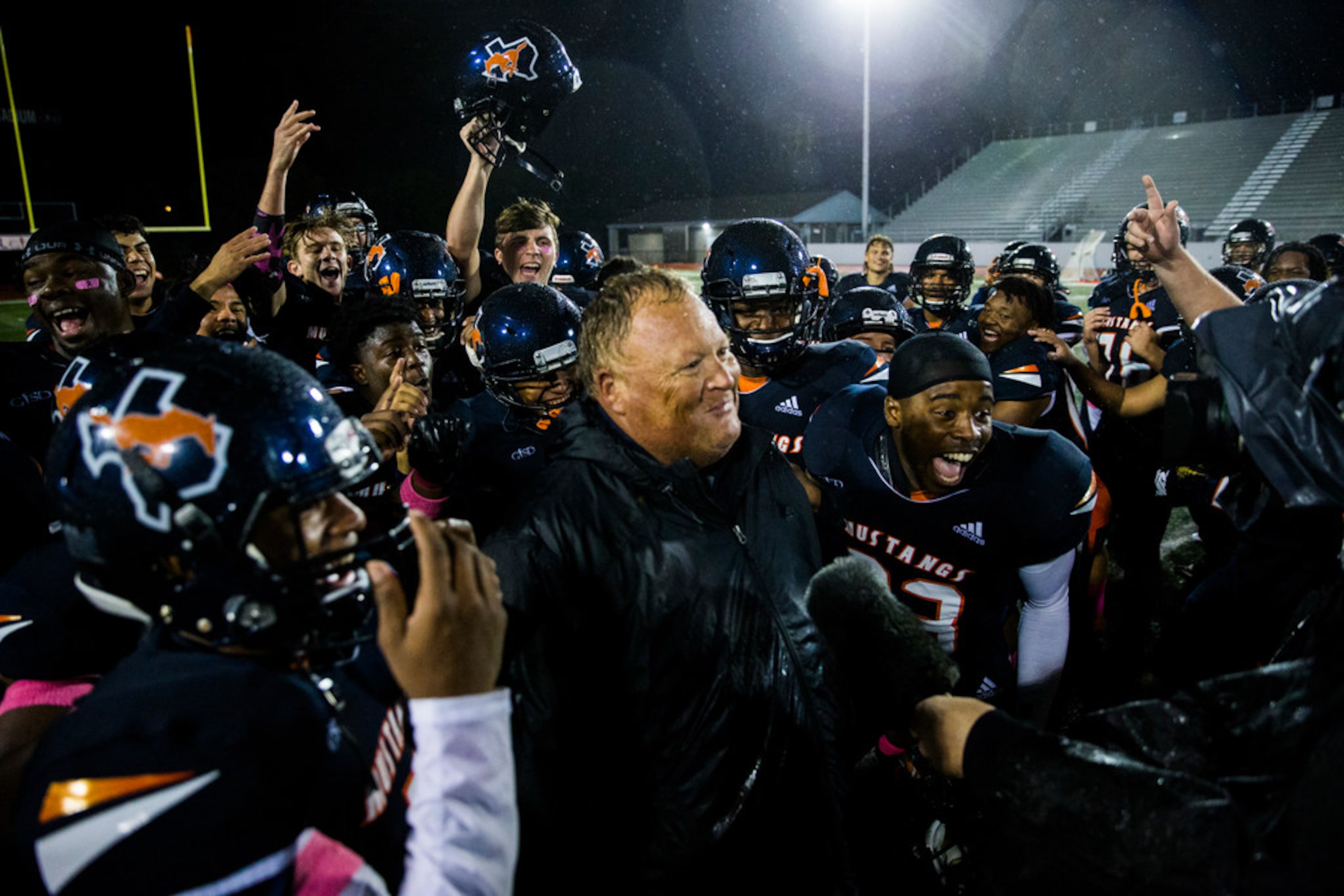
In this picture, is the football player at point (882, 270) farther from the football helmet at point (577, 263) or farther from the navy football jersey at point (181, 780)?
the navy football jersey at point (181, 780)

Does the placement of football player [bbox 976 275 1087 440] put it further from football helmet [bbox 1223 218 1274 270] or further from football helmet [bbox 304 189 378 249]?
football helmet [bbox 1223 218 1274 270]

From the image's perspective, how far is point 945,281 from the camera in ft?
20.9

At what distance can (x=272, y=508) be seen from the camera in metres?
1.38

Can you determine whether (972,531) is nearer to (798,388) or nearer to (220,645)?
(798,388)

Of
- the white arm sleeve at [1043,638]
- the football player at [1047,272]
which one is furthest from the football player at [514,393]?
the football player at [1047,272]

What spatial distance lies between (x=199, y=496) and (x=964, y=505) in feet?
7.98

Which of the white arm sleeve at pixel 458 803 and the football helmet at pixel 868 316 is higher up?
the football helmet at pixel 868 316

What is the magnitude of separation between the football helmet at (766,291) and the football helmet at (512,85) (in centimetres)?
142

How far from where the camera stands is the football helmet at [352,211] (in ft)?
22.2

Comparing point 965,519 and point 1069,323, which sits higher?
point 1069,323

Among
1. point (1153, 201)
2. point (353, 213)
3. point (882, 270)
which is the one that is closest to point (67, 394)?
point (1153, 201)

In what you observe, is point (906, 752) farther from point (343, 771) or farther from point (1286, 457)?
point (343, 771)

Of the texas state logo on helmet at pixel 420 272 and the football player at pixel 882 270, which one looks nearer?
the texas state logo on helmet at pixel 420 272

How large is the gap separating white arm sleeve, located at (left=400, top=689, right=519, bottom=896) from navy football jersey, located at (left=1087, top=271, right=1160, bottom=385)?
5.35 metres
